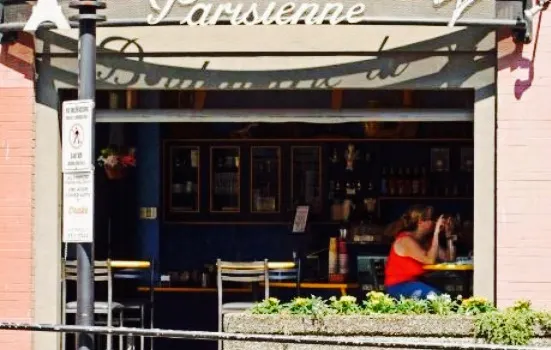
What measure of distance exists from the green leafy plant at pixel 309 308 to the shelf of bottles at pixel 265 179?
5.62 meters

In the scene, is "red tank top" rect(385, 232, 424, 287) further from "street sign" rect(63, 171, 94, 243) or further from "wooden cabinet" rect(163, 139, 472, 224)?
"street sign" rect(63, 171, 94, 243)

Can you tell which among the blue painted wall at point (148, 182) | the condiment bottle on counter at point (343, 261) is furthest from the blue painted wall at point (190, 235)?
the condiment bottle on counter at point (343, 261)

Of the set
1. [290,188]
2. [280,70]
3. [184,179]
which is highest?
[280,70]

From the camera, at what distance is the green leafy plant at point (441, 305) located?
33.0 ft

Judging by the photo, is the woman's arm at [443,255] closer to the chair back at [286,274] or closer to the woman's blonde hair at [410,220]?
the woman's blonde hair at [410,220]

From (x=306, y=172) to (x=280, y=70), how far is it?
4845 mm

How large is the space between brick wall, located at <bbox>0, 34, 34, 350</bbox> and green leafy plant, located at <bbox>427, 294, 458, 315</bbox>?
3.84 m

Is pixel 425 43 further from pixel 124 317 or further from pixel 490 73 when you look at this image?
pixel 124 317

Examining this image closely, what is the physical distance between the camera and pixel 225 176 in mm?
15914

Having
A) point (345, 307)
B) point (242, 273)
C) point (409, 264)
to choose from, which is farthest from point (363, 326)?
point (409, 264)

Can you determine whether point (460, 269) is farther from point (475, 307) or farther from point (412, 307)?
point (412, 307)

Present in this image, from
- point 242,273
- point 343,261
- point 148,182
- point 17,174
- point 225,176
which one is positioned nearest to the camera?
point 17,174

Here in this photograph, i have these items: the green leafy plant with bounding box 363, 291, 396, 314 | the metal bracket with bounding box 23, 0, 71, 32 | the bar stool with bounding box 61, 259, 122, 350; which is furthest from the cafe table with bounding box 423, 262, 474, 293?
the metal bracket with bounding box 23, 0, 71, 32

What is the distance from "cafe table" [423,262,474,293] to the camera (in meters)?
11.7
